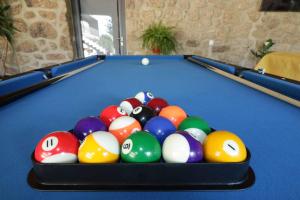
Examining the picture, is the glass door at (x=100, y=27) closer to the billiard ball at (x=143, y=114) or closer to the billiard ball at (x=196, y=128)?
the billiard ball at (x=143, y=114)

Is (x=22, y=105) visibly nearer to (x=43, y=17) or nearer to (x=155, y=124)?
(x=155, y=124)

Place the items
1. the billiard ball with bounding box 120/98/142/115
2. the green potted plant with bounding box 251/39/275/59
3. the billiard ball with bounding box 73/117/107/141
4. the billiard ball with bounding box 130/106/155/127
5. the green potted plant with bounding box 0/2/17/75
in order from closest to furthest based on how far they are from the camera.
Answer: the billiard ball with bounding box 73/117/107/141, the billiard ball with bounding box 130/106/155/127, the billiard ball with bounding box 120/98/142/115, the green potted plant with bounding box 0/2/17/75, the green potted plant with bounding box 251/39/275/59

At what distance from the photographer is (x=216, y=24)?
3.67 metres

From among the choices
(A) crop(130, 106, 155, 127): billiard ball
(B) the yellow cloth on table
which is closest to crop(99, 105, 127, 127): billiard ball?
(A) crop(130, 106, 155, 127): billiard ball

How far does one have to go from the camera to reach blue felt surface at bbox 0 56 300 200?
0.41 m

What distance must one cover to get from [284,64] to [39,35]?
4.02 meters

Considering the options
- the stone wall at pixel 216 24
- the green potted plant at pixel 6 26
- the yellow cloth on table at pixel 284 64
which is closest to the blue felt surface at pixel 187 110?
the yellow cloth on table at pixel 284 64

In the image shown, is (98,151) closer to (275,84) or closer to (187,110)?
(187,110)

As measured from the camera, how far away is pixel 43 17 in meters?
3.46

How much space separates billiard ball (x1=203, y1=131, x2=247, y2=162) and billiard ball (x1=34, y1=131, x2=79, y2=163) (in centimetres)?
33

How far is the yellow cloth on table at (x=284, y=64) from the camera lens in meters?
2.36

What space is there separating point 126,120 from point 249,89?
0.97 metres

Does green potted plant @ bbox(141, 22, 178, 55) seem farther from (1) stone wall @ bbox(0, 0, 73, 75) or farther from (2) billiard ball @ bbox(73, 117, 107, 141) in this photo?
(2) billiard ball @ bbox(73, 117, 107, 141)

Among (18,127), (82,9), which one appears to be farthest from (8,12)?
(18,127)
